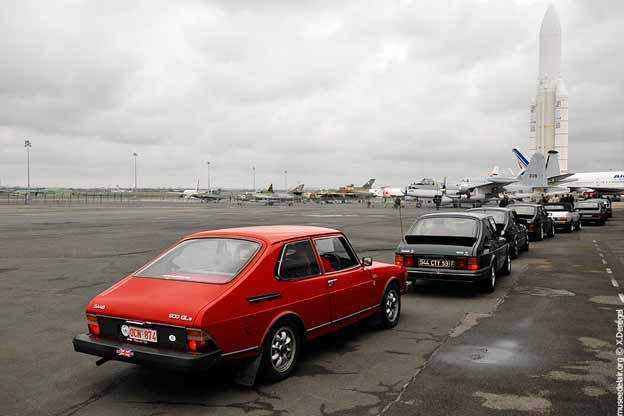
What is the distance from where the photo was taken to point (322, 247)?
243 inches

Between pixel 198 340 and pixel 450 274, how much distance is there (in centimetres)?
604

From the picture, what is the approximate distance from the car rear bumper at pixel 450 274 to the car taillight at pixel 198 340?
5.88 meters

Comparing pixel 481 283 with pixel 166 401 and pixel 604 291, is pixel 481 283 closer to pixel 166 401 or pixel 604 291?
pixel 604 291

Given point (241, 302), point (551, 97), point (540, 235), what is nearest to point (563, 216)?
point (540, 235)

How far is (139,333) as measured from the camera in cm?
461

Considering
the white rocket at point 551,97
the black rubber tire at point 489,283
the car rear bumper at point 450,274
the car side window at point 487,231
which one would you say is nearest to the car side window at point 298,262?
the car rear bumper at point 450,274

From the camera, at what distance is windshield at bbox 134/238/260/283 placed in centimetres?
507

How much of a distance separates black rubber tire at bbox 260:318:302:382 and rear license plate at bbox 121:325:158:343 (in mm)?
1038

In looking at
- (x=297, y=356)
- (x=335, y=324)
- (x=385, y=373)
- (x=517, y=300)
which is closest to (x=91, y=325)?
(x=297, y=356)

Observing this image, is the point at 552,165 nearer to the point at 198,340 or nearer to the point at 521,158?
the point at 521,158

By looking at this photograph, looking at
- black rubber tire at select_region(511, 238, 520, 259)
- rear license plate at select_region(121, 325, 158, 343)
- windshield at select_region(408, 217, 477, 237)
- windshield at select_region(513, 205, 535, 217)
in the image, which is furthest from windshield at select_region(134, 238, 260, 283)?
windshield at select_region(513, 205, 535, 217)

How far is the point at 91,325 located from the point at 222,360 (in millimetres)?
1505

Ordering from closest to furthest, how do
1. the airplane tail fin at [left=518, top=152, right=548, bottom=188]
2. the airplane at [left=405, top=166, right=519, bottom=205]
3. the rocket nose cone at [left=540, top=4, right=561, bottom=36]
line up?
the airplane tail fin at [left=518, top=152, right=548, bottom=188] → the airplane at [left=405, top=166, right=519, bottom=205] → the rocket nose cone at [left=540, top=4, right=561, bottom=36]

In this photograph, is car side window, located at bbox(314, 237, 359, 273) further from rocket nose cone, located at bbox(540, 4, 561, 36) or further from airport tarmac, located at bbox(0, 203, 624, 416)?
rocket nose cone, located at bbox(540, 4, 561, 36)
